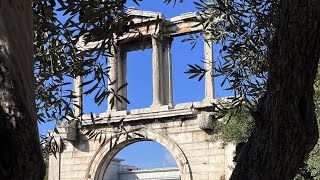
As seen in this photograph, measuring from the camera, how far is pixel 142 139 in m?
19.1

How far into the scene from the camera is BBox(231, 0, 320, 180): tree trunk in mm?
2857

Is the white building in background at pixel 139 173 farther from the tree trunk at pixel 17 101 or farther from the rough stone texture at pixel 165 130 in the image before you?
the tree trunk at pixel 17 101

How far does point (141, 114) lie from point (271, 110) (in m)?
16.3

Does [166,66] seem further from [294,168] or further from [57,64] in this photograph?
[294,168]

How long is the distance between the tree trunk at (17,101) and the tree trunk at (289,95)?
4.06 ft

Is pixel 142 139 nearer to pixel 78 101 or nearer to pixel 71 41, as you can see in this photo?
pixel 78 101

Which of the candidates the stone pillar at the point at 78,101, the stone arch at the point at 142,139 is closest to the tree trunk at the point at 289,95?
the stone pillar at the point at 78,101

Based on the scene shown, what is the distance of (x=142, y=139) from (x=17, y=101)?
17087 mm

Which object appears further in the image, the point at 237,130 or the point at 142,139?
the point at 142,139

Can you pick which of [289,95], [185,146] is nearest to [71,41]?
[289,95]

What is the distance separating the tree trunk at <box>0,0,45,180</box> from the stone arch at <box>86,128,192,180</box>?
1559 centimetres

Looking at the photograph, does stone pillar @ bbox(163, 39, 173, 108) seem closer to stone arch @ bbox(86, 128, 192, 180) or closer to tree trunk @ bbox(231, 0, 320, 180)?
stone arch @ bbox(86, 128, 192, 180)

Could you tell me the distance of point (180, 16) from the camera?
19484mm

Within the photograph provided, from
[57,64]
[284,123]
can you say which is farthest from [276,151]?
[57,64]
